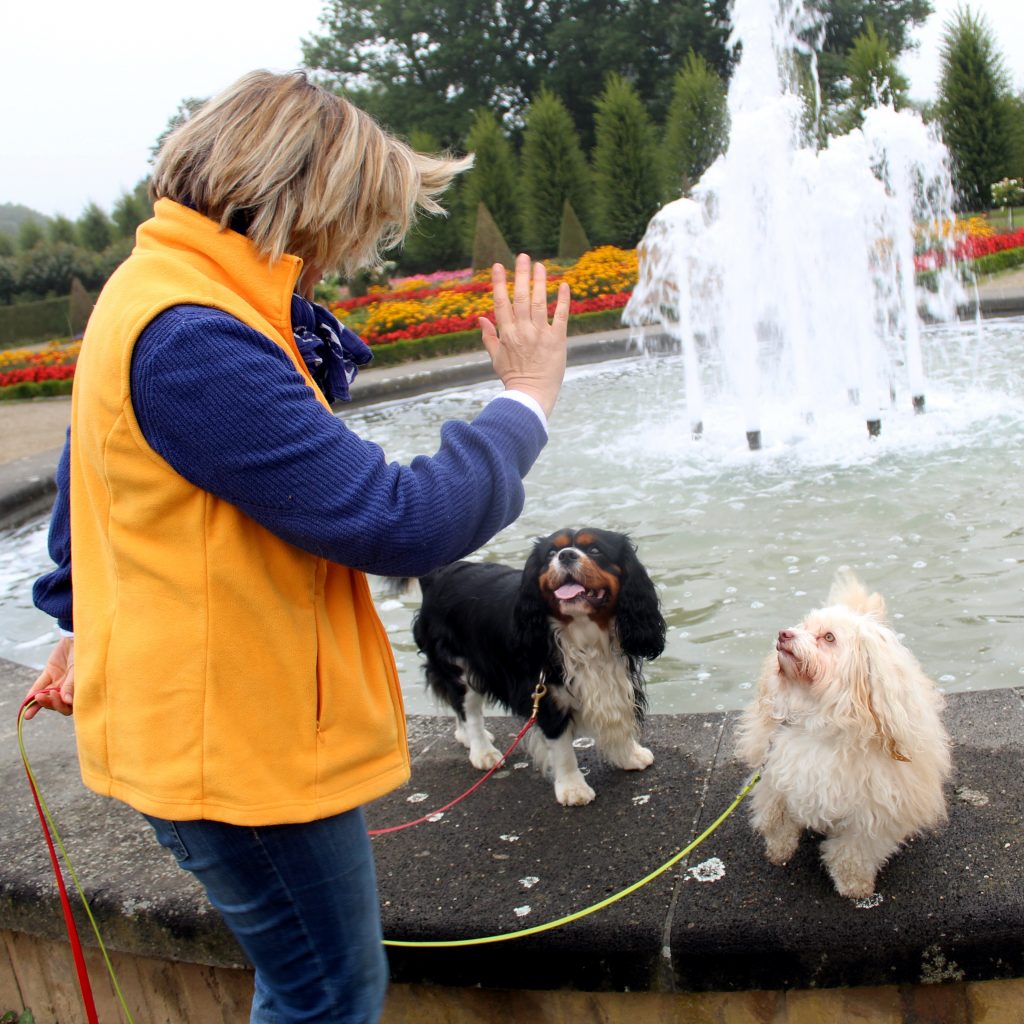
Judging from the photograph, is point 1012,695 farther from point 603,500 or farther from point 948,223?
point 948,223

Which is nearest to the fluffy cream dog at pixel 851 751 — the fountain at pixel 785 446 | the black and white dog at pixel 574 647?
the black and white dog at pixel 574 647

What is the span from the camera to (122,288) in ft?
4.87

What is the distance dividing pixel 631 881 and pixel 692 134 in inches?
1211

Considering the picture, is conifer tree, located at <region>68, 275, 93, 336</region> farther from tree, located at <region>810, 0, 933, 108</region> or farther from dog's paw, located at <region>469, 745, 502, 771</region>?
dog's paw, located at <region>469, 745, 502, 771</region>

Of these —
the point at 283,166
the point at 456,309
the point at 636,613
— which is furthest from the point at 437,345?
the point at 283,166

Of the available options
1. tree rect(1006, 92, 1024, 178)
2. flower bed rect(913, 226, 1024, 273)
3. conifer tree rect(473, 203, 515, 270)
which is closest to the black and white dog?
flower bed rect(913, 226, 1024, 273)

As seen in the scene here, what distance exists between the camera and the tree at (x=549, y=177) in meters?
31.8

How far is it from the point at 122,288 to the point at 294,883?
888mm

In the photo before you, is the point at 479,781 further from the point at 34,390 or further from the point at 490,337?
the point at 34,390

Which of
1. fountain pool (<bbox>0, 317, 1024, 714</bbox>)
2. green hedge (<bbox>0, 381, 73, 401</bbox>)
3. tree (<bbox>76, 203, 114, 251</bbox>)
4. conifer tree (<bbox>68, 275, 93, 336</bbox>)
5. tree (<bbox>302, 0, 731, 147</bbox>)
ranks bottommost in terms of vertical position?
fountain pool (<bbox>0, 317, 1024, 714</bbox>)

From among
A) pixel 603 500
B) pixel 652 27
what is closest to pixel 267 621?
pixel 603 500

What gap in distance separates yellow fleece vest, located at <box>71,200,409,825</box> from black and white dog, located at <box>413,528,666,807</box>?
1.61 m

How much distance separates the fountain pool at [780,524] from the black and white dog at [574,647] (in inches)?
48.1

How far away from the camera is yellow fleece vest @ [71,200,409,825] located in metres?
1.46
